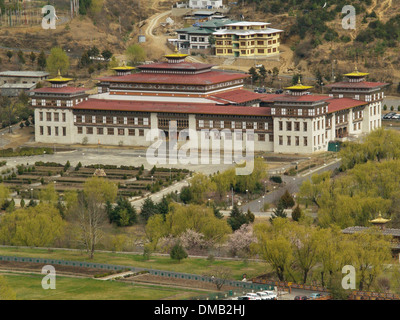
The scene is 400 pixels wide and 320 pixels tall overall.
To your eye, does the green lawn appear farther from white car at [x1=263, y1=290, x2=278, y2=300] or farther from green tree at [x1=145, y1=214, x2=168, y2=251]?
white car at [x1=263, y1=290, x2=278, y2=300]

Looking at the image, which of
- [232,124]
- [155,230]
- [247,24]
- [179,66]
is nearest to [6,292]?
[155,230]

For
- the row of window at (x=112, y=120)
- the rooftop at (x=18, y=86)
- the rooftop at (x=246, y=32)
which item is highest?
the rooftop at (x=246, y=32)

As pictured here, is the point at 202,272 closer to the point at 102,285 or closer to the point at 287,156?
the point at 102,285

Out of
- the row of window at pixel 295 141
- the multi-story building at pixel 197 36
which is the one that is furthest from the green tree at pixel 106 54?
the row of window at pixel 295 141

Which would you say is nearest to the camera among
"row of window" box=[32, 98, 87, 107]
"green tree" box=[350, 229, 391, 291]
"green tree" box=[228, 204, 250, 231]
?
"green tree" box=[350, 229, 391, 291]

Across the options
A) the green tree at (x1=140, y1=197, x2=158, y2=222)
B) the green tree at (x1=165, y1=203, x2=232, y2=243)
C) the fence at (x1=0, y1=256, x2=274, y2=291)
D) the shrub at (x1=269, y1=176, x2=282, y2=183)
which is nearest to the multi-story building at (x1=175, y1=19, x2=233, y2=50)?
the shrub at (x1=269, y1=176, x2=282, y2=183)

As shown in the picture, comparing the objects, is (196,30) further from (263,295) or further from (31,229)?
(263,295)

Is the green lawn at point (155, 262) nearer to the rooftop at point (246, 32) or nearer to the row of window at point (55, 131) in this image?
the row of window at point (55, 131)
